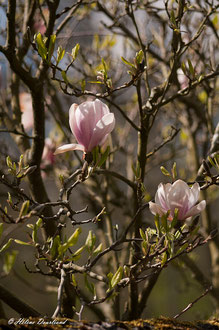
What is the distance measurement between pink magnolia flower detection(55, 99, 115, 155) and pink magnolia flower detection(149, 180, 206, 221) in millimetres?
137

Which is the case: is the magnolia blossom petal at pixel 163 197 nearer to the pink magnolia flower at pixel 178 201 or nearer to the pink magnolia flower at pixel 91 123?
the pink magnolia flower at pixel 178 201

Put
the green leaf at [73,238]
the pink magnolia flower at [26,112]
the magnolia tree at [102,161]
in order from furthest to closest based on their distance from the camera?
1. the pink magnolia flower at [26,112]
2. the magnolia tree at [102,161]
3. the green leaf at [73,238]

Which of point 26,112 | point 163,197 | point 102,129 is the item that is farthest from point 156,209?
point 26,112

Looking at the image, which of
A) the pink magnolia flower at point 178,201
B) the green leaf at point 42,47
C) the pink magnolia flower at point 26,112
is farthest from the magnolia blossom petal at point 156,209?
the pink magnolia flower at point 26,112

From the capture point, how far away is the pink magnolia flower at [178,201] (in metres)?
0.75

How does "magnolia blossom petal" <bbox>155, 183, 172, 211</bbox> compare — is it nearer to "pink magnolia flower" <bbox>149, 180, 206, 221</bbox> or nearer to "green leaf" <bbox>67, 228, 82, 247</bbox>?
"pink magnolia flower" <bbox>149, 180, 206, 221</bbox>

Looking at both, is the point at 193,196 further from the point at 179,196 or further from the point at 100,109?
the point at 100,109

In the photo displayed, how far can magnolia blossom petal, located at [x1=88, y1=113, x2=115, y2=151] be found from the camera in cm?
73

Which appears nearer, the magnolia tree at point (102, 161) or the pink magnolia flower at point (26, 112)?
the magnolia tree at point (102, 161)

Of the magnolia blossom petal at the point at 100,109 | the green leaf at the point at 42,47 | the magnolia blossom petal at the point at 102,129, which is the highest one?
the green leaf at the point at 42,47

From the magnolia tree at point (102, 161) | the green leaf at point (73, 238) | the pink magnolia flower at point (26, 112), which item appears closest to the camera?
the green leaf at point (73, 238)

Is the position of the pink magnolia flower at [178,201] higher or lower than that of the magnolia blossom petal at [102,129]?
lower

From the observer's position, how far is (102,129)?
74cm

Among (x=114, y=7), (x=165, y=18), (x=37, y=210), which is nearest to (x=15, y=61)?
(x=37, y=210)
